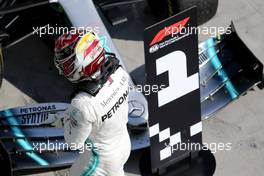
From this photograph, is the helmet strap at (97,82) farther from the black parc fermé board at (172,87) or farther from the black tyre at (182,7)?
the black tyre at (182,7)

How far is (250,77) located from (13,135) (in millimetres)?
1912

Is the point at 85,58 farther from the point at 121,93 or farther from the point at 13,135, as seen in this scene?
the point at 13,135

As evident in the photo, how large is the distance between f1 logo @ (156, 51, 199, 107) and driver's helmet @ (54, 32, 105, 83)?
77 cm

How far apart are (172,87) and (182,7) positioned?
4.79 ft

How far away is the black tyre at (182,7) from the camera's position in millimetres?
5922

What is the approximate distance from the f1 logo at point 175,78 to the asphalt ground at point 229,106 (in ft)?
2.52

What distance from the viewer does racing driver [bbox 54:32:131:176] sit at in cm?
373

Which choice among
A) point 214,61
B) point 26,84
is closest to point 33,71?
point 26,84

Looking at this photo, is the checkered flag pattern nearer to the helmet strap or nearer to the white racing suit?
the white racing suit

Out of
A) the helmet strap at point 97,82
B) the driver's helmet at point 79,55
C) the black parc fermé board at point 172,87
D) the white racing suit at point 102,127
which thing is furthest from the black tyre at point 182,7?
the driver's helmet at point 79,55

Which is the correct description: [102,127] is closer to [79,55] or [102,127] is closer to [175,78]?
[79,55]

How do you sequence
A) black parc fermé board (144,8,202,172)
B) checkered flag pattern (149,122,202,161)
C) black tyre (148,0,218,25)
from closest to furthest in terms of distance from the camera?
black parc fermé board (144,8,202,172) < checkered flag pattern (149,122,202,161) < black tyre (148,0,218,25)

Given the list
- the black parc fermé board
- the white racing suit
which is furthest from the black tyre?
the white racing suit

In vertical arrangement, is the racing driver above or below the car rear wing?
above
